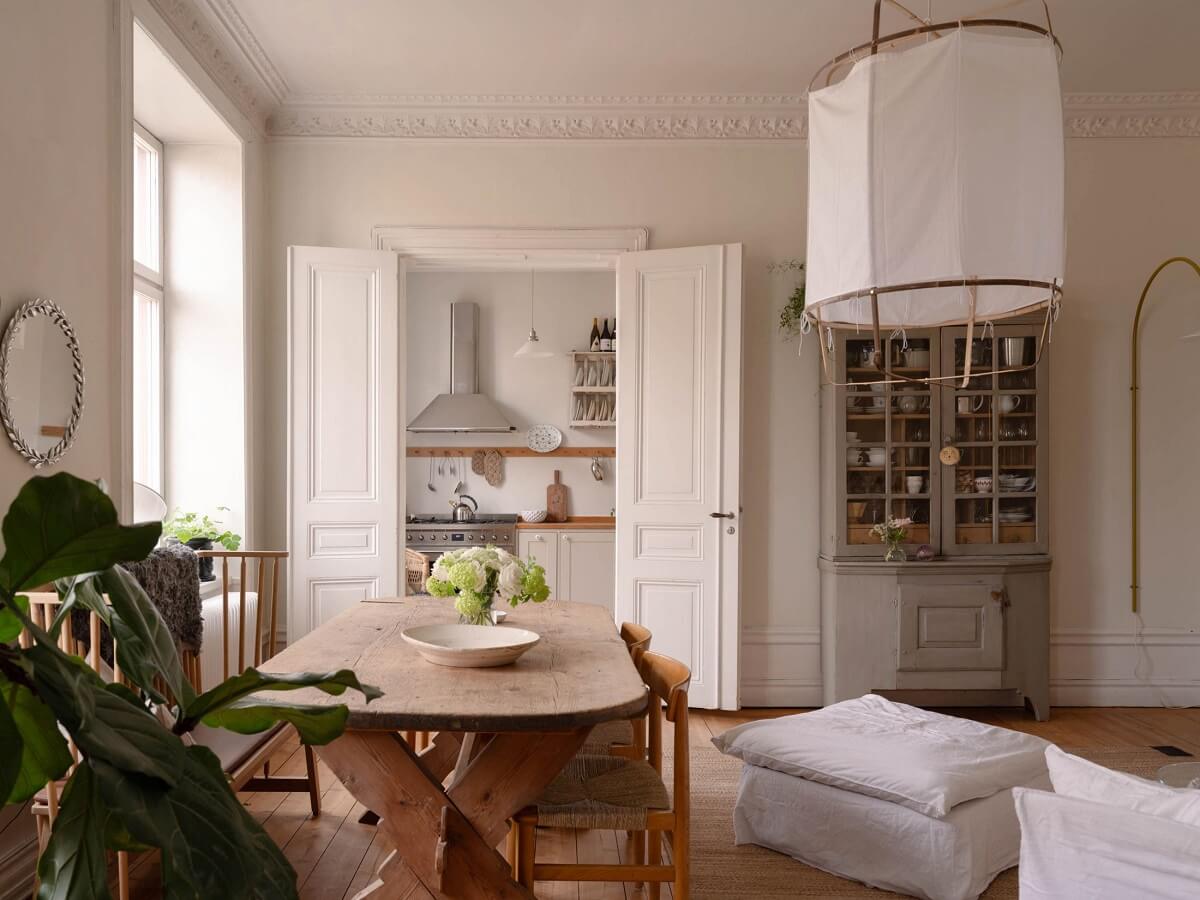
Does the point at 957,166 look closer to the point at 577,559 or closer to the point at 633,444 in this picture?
the point at 633,444

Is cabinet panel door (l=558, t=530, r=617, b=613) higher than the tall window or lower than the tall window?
lower

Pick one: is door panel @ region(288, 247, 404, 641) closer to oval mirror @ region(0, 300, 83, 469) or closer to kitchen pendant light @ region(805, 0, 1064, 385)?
oval mirror @ region(0, 300, 83, 469)

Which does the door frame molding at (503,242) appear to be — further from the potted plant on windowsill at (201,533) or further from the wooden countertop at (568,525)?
the wooden countertop at (568,525)

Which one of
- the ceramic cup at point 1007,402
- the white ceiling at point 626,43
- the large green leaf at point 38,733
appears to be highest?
the white ceiling at point 626,43

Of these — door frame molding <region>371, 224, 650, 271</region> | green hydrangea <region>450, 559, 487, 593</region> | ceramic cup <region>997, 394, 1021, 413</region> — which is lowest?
green hydrangea <region>450, 559, 487, 593</region>

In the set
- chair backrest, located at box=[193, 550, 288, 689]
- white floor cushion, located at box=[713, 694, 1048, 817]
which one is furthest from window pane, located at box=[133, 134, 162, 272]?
white floor cushion, located at box=[713, 694, 1048, 817]

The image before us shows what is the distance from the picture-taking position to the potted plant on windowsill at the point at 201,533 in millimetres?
4246

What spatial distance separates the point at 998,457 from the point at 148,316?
4.44m

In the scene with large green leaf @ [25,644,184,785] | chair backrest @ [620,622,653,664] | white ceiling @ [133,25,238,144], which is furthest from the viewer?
white ceiling @ [133,25,238,144]

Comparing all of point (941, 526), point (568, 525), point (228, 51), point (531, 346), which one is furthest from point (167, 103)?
point (941, 526)

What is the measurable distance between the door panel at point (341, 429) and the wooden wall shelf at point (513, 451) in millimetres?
2612

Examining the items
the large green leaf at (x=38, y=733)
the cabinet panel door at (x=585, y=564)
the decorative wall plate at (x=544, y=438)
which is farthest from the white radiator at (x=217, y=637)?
the decorative wall plate at (x=544, y=438)

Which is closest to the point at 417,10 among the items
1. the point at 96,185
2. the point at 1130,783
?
the point at 96,185

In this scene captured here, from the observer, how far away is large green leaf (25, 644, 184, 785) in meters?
0.44
